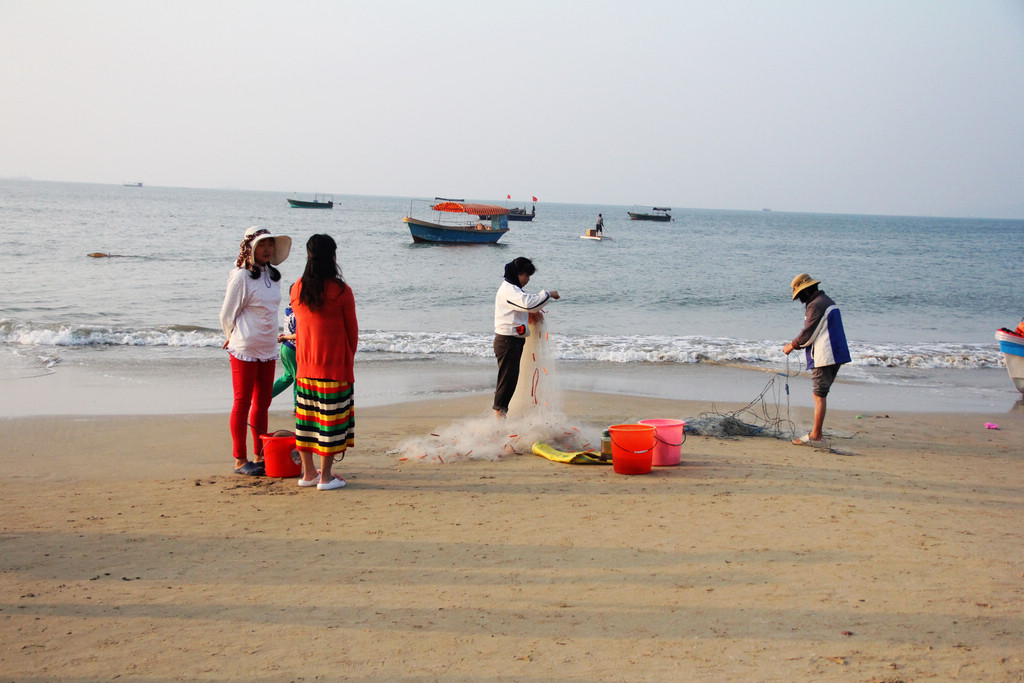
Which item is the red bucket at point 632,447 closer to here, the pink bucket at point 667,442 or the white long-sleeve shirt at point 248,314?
the pink bucket at point 667,442

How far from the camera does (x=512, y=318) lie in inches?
253

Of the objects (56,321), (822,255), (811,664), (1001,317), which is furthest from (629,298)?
(822,255)

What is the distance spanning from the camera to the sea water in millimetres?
10766

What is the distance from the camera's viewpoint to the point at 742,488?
529cm

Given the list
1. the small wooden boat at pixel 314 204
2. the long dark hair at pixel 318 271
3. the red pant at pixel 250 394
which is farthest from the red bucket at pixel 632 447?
the small wooden boat at pixel 314 204

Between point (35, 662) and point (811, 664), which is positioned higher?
point (811, 664)

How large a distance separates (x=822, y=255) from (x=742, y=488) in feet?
158

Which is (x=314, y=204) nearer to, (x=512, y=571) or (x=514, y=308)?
(x=514, y=308)

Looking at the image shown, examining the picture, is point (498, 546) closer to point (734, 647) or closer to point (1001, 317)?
point (734, 647)

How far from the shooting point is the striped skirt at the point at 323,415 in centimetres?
485

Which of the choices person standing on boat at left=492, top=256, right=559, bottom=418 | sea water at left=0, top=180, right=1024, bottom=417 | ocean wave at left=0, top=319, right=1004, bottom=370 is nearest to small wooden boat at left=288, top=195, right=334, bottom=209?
sea water at left=0, top=180, right=1024, bottom=417

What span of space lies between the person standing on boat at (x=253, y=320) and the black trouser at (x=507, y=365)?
80.9 inches

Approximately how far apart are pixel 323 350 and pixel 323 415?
1.50 feet

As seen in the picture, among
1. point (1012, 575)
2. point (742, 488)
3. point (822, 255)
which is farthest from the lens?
point (822, 255)
